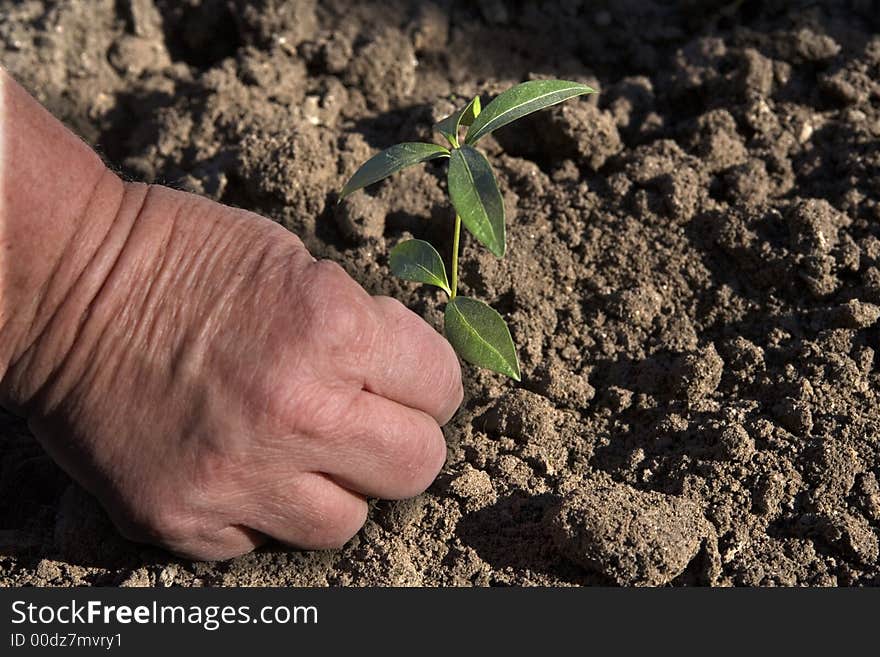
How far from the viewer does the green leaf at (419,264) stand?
7.09 ft

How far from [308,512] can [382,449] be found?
0.19 meters

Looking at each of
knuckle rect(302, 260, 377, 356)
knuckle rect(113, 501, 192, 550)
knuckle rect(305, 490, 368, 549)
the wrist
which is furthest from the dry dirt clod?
the wrist

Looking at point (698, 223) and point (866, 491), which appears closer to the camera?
point (866, 491)

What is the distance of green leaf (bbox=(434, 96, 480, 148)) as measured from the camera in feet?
6.70

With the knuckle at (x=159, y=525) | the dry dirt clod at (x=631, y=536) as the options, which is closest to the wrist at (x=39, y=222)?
the knuckle at (x=159, y=525)

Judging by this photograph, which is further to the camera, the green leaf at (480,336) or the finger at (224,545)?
the green leaf at (480,336)

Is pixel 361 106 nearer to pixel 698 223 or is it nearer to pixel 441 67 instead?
pixel 441 67

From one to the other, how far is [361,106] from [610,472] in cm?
144

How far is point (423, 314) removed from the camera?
241cm

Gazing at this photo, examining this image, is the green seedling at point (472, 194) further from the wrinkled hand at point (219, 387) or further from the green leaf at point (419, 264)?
the wrinkled hand at point (219, 387)

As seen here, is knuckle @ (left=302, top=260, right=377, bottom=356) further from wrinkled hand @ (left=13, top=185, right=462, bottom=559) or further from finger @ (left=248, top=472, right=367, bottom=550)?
finger @ (left=248, top=472, right=367, bottom=550)

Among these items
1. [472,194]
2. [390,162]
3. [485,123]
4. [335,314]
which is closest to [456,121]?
[485,123]

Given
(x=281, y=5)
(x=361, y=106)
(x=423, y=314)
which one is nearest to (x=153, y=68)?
(x=281, y=5)

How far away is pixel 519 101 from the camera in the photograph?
6.58ft
